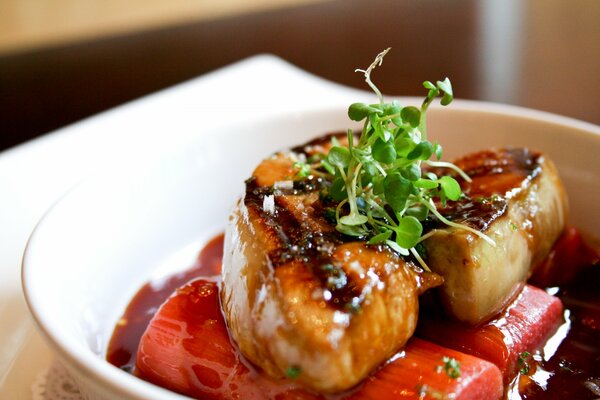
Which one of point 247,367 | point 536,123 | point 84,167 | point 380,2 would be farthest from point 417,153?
point 380,2

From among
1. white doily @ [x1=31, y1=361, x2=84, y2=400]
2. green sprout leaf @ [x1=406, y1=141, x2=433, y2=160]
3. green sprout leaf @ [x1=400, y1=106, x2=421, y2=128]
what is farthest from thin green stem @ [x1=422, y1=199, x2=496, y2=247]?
white doily @ [x1=31, y1=361, x2=84, y2=400]

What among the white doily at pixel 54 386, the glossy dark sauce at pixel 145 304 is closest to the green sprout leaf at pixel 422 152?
the glossy dark sauce at pixel 145 304

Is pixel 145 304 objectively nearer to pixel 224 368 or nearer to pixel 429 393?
pixel 224 368

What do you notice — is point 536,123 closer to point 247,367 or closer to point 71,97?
point 247,367

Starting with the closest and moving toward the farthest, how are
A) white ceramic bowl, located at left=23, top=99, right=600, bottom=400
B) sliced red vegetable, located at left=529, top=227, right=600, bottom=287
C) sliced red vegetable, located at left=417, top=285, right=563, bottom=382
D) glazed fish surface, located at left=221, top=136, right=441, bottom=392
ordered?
glazed fish surface, located at left=221, top=136, right=441, bottom=392 < sliced red vegetable, located at left=417, top=285, right=563, bottom=382 < white ceramic bowl, located at left=23, top=99, right=600, bottom=400 < sliced red vegetable, located at left=529, top=227, right=600, bottom=287

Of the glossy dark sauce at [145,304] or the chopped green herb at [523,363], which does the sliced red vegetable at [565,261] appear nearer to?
the chopped green herb at [523,363]

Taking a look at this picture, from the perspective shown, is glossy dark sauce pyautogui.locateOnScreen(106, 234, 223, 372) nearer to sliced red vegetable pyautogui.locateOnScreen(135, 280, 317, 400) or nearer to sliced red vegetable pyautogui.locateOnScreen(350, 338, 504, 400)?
sliced red vegetable pyautogui.locateOnScreen(135, 280, 317, 400)

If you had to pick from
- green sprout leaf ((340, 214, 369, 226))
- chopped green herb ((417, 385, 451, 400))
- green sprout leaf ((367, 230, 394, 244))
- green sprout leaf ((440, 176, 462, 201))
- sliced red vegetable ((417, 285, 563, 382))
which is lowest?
sliced red vegetable ((417, 285, 563, 382))
